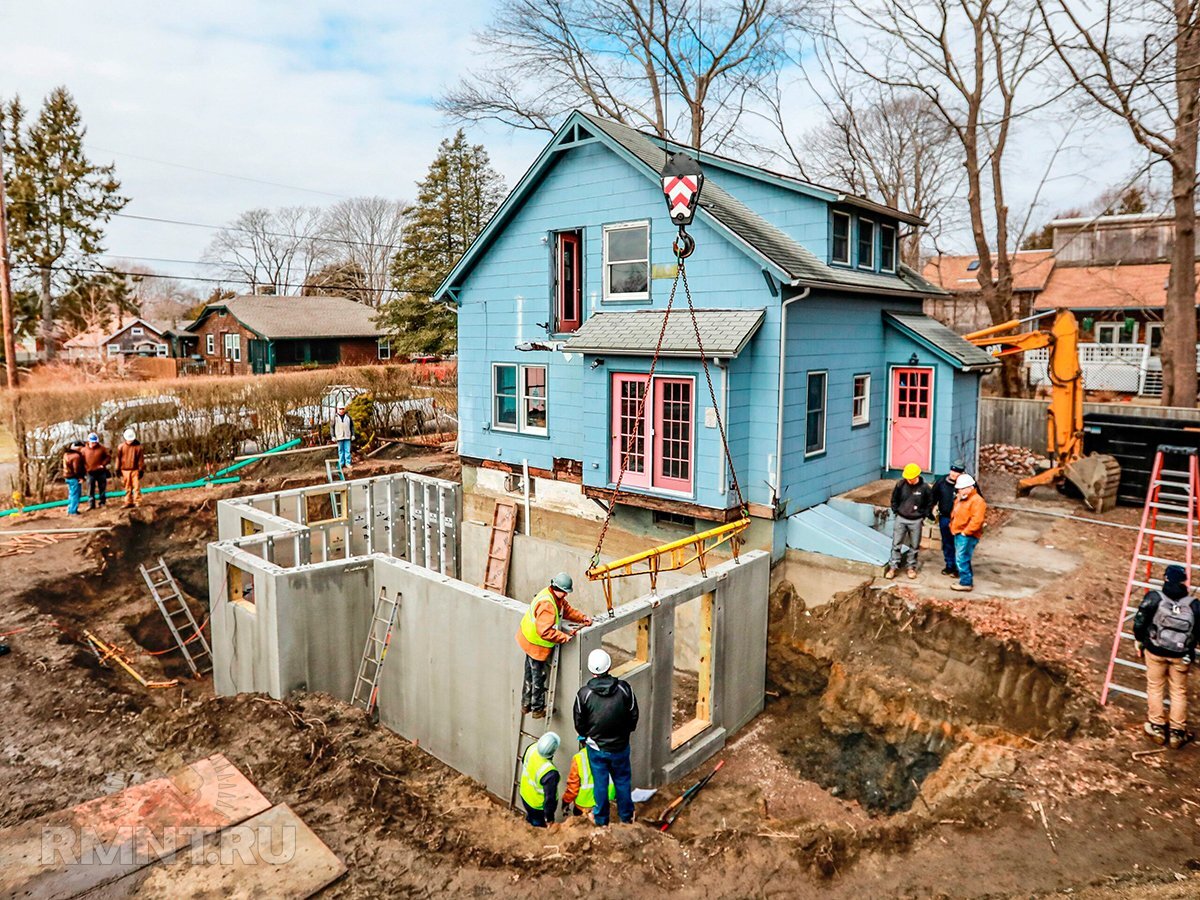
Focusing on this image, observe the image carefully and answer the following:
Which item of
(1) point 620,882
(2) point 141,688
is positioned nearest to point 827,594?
(1) point 620,882

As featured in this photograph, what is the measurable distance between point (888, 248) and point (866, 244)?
3.98ft

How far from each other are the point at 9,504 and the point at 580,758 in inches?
798

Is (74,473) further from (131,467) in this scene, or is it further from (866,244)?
(866,244)

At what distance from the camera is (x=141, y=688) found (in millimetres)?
13445

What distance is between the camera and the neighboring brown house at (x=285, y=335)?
141 ft

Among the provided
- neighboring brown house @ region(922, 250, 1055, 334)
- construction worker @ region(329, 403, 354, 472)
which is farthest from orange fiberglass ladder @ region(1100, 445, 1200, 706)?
construction worker @ region(329, 403, 354, 472)

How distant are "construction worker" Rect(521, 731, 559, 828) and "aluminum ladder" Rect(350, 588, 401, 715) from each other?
456 centimetres

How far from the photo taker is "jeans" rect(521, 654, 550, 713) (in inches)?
388

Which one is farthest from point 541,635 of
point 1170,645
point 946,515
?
point 946,515

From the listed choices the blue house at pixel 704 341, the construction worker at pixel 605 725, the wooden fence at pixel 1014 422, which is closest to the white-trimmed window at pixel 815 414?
the blue house at pixel 704 341

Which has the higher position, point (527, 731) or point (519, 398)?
point (519, 398)

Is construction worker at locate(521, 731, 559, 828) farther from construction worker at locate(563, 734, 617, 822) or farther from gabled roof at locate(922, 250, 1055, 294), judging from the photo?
gabled roof at locate(922, 250, 1055, 294)

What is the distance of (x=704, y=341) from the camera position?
13.8 meters

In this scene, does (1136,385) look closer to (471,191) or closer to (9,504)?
(471,191)
